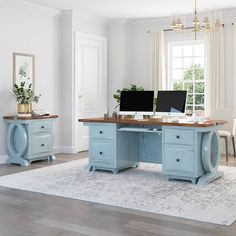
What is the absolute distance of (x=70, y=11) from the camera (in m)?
7.61

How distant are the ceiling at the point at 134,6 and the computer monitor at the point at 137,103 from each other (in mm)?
1949

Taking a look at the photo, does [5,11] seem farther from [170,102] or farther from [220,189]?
[220,189]

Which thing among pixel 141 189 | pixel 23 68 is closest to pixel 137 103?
pixel 141 189

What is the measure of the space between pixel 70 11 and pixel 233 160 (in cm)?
398

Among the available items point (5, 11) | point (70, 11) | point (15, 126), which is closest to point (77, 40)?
point (70, 11)

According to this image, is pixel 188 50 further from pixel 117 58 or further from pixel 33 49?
pixel 33 49

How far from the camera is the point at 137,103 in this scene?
19.1 ft

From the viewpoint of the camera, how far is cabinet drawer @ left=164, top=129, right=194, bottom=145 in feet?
16.3

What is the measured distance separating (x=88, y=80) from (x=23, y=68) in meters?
1.60

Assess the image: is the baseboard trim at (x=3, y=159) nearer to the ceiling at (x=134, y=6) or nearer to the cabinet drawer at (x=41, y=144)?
the cabinet drawer at (x=41, y=144)

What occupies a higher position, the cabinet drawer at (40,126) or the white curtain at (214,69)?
the white curtain at (214,69)

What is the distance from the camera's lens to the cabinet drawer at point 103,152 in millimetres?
5688

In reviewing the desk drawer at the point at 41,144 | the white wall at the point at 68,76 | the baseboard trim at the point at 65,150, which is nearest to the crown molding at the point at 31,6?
the white wall at the point at 68,76

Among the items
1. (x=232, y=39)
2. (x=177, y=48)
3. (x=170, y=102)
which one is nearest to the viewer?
(x=170, y=102)
